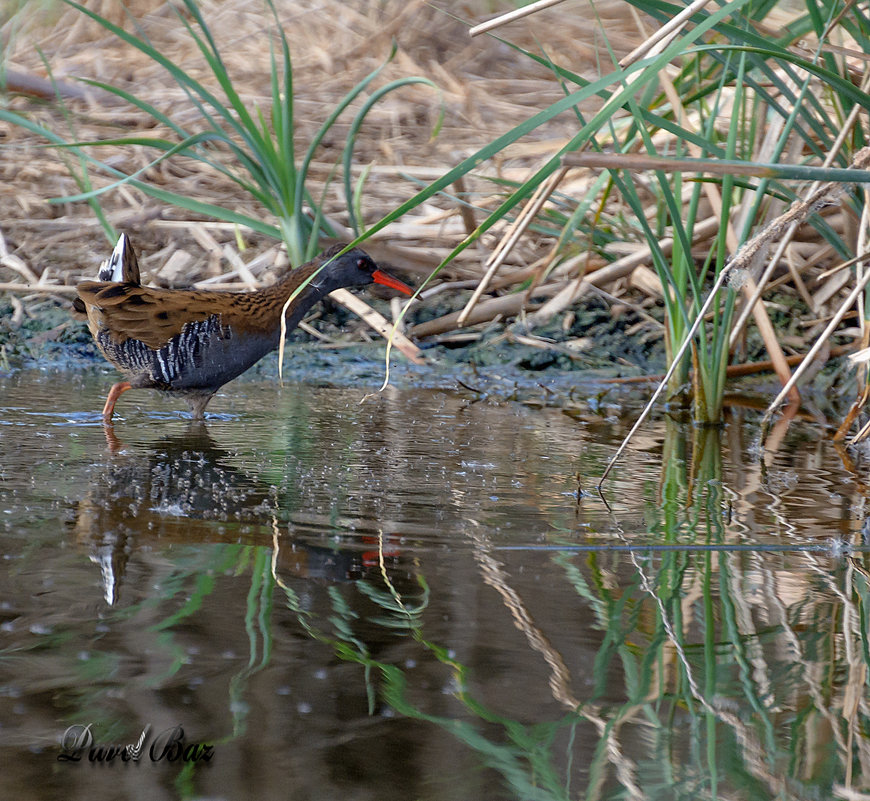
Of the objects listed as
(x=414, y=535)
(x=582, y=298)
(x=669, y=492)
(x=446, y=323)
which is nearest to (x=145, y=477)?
(x=414, y=535)

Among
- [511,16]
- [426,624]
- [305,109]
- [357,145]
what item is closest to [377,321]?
[357,145]

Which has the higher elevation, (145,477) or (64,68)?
(64,68)

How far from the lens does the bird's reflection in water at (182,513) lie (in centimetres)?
205

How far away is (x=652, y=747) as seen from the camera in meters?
1.38

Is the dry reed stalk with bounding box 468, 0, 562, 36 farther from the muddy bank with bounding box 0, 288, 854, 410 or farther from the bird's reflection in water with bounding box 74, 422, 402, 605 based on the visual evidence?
the muddy bank with bounding box 0, 288, 854, 410

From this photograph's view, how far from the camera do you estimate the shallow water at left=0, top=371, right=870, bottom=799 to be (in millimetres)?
1329

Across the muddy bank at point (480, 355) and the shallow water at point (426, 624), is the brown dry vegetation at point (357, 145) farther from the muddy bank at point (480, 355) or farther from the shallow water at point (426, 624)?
the shallow water at point (426, 624)

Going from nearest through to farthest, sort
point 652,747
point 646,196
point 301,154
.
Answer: point 652,747, point 646,196, point 301,154

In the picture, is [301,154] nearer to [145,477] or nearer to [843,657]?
[145,477]

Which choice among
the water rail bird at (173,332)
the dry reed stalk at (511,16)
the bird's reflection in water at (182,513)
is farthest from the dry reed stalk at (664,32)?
the water rail bird at (173,332)

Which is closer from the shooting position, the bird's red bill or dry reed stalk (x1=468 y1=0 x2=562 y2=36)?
dry reed stalk (x1=468 y1=0 x2=562 y2=36)

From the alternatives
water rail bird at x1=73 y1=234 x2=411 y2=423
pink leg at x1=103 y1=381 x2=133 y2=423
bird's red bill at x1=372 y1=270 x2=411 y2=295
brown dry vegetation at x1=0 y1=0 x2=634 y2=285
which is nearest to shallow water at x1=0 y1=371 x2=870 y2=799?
pink leg at x1=103 y1=381 x2=133 y2=423

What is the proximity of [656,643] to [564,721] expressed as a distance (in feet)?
1.02

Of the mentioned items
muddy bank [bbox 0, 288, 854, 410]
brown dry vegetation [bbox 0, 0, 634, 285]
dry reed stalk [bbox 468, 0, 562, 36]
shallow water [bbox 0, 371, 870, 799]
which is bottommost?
shallow water [bbox 0, 371, 870, 799]
